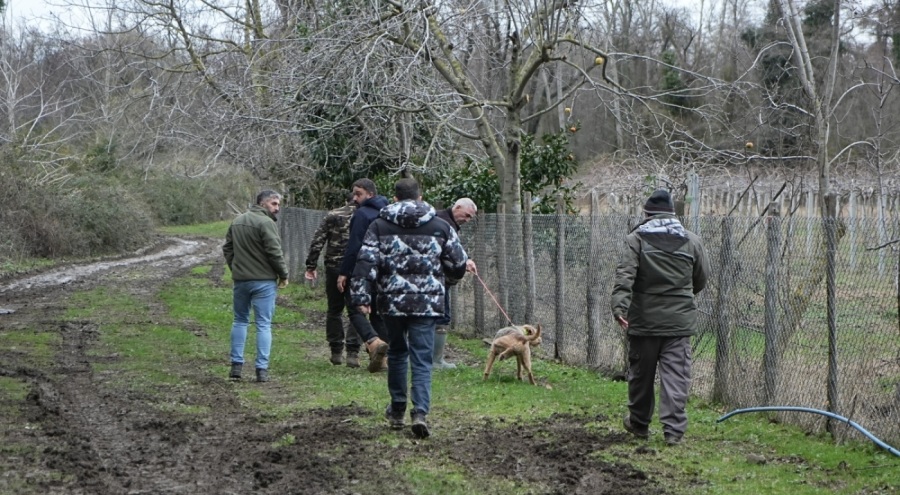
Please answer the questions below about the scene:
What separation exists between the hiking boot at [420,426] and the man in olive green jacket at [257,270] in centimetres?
319

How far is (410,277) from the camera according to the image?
786cm

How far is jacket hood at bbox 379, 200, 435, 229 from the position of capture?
7.89m

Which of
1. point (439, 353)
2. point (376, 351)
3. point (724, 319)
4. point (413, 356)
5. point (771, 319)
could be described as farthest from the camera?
point (439, 353)

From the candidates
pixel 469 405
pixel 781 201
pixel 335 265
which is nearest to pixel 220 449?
pixel 469 405

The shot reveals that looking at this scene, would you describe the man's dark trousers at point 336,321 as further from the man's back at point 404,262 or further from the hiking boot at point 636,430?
the hiking boot at point 636,430

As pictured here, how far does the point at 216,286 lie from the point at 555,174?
9.12m

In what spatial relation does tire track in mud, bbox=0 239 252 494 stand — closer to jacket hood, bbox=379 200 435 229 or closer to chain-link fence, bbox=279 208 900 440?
jacket hood, bbox=379 200 435 229

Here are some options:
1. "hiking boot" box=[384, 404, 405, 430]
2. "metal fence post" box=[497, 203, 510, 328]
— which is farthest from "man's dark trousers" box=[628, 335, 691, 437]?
"metal fence post" box=[497, 203, 510, 328]

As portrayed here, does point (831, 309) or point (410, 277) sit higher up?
point (410, 277)

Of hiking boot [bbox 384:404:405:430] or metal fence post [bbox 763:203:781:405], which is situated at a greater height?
metal fence post [bbox 763:203:781:405]

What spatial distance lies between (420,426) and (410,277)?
3.60 feet

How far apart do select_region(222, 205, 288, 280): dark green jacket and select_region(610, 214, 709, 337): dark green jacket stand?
13.2 ft

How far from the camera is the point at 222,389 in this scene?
33.0 ft

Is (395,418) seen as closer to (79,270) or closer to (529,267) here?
(529,267)
